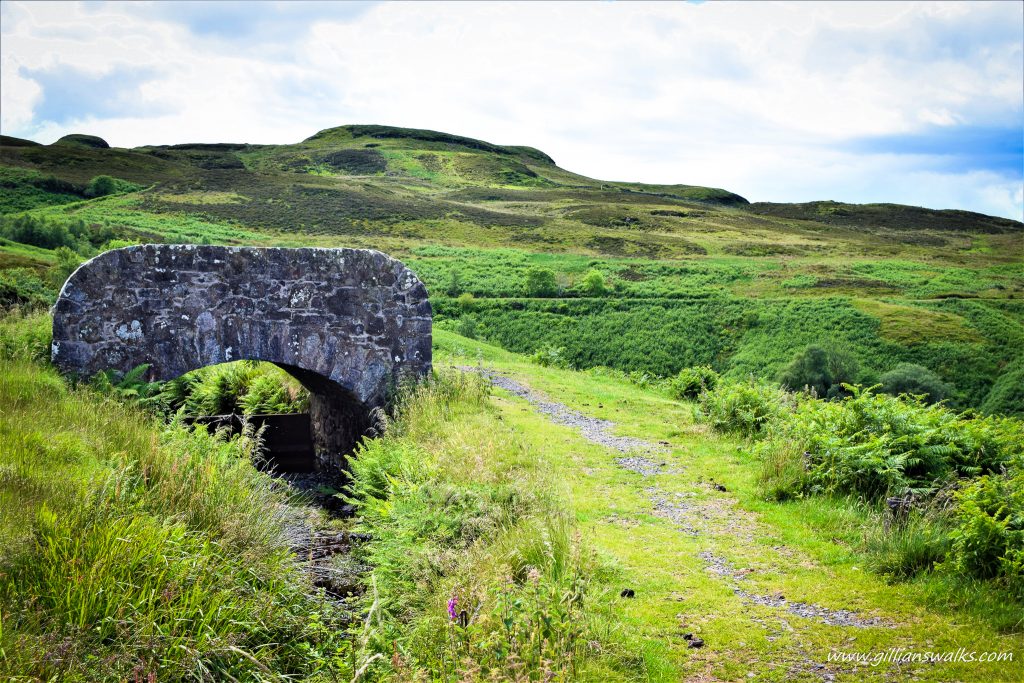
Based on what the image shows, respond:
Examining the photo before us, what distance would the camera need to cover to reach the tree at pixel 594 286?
52844mm

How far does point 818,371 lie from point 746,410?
26871 millimetres

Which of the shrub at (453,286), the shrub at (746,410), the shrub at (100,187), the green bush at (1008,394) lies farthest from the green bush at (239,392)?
the shrub at (100,187)

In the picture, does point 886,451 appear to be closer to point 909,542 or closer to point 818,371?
point 909,542

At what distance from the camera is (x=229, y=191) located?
3310 inches

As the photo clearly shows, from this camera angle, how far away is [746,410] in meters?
12.6

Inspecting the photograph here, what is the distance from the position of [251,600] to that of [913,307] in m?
53.2

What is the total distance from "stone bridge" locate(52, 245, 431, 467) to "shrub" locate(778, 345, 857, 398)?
92.2 feet

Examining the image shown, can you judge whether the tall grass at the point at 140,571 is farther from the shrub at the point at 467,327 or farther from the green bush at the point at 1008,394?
the green bush at the point at 1008,394

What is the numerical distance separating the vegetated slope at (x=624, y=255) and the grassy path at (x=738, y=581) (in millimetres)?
14066

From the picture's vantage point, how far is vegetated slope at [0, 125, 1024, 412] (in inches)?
1670

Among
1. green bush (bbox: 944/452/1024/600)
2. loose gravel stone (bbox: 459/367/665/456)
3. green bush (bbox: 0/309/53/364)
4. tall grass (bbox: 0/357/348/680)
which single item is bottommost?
loose gravel stone (bbox: 459/367/665/456)

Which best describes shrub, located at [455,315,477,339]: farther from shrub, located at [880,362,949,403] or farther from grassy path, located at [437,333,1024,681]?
grassy path, located at [437,333,1024,681]

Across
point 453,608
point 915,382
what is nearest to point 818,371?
point 915,382

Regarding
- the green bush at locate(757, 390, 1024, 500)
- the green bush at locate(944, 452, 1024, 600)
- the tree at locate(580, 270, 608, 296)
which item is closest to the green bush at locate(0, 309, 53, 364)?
the green bush at locate(757, 390, 1024, 500)
